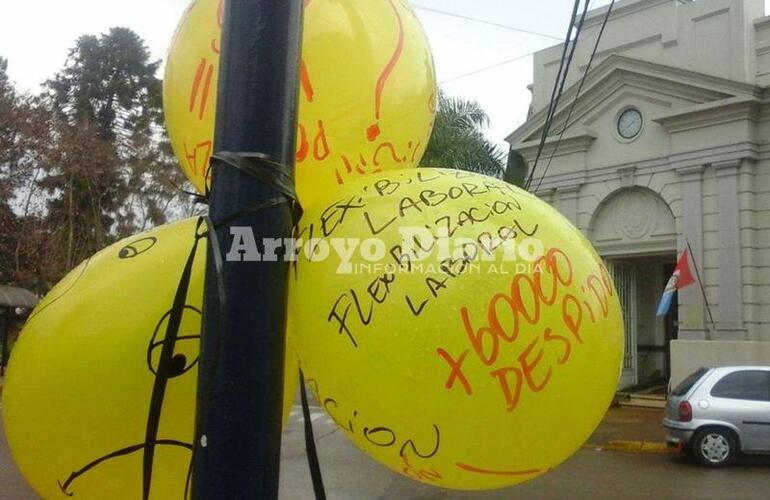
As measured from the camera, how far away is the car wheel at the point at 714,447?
10250 mm

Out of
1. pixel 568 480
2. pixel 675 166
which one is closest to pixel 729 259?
pixel 675 166

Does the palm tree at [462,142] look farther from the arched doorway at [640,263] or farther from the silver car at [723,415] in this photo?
the silver car at [723,415]

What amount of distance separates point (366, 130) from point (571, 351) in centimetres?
85

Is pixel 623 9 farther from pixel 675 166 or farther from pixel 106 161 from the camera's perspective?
pixel 106 161

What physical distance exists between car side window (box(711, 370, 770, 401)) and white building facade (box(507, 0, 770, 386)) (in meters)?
3.86

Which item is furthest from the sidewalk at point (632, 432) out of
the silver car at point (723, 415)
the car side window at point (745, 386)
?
the car side window at point (745, 386)

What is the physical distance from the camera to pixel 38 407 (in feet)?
6.63

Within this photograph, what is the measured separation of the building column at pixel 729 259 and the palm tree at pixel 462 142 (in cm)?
460

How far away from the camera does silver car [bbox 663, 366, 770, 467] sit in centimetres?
1019

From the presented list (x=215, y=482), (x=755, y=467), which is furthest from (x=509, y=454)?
(x=755, y=467)

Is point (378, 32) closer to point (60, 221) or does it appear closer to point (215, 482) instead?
point (215, 482)

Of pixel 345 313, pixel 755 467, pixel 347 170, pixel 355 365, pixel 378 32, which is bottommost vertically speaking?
pixel 755 467

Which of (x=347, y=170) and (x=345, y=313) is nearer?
(x=345, y=313)

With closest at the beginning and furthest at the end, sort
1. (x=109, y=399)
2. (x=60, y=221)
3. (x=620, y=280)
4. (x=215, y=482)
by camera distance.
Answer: (x=215, y=482), (x=109, y=399), (x=620, y=280), (x=60, y=221)
